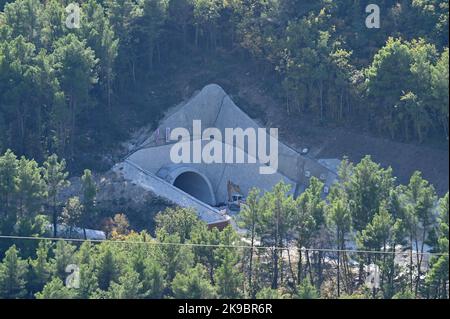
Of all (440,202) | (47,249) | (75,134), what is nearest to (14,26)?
(75,134)

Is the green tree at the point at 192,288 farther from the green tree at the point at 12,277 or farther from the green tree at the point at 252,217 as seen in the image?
the green tree at the point at 12,277

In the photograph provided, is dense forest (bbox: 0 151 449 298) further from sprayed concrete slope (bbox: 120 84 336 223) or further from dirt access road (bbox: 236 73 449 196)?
sprayed concrete slope (bbox: 120 84 336 223)

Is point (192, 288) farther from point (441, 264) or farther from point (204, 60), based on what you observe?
point (204, 60)

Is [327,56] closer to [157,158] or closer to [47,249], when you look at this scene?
[157,158]
